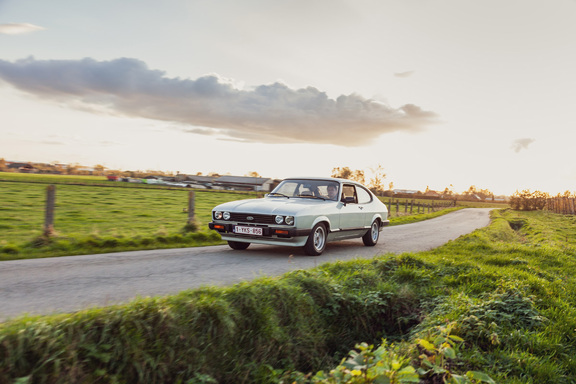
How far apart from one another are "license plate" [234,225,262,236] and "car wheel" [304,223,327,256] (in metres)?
1.04

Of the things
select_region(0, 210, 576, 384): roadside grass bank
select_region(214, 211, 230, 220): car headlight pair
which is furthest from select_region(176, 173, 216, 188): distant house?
select_region(0, 210, 576, 384): roadside grass bank

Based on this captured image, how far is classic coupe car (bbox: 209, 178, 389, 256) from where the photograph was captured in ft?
26.6

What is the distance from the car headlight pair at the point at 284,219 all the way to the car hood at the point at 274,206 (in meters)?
0.08

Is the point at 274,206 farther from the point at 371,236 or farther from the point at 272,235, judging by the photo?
the point at 371,236

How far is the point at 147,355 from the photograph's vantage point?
2.94 metres

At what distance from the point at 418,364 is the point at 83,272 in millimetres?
4743

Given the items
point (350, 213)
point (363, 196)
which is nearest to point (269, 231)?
point (350, 213)

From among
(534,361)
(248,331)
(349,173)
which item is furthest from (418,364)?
(349,173)

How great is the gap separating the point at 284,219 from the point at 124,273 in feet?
10.2

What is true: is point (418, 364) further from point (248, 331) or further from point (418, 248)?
point (418, 248)

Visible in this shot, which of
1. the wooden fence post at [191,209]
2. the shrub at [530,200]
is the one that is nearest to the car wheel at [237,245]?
the wooden fence post at [191,209]

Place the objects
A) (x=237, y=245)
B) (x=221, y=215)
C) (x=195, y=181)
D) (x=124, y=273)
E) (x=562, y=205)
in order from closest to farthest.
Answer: (x=124, y=273) → (x=221, y=215) → (x=237, y=245) → (x=562, y=205) → (x=195, y=181)

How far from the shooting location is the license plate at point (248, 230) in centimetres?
815

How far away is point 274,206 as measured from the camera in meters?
8.40
